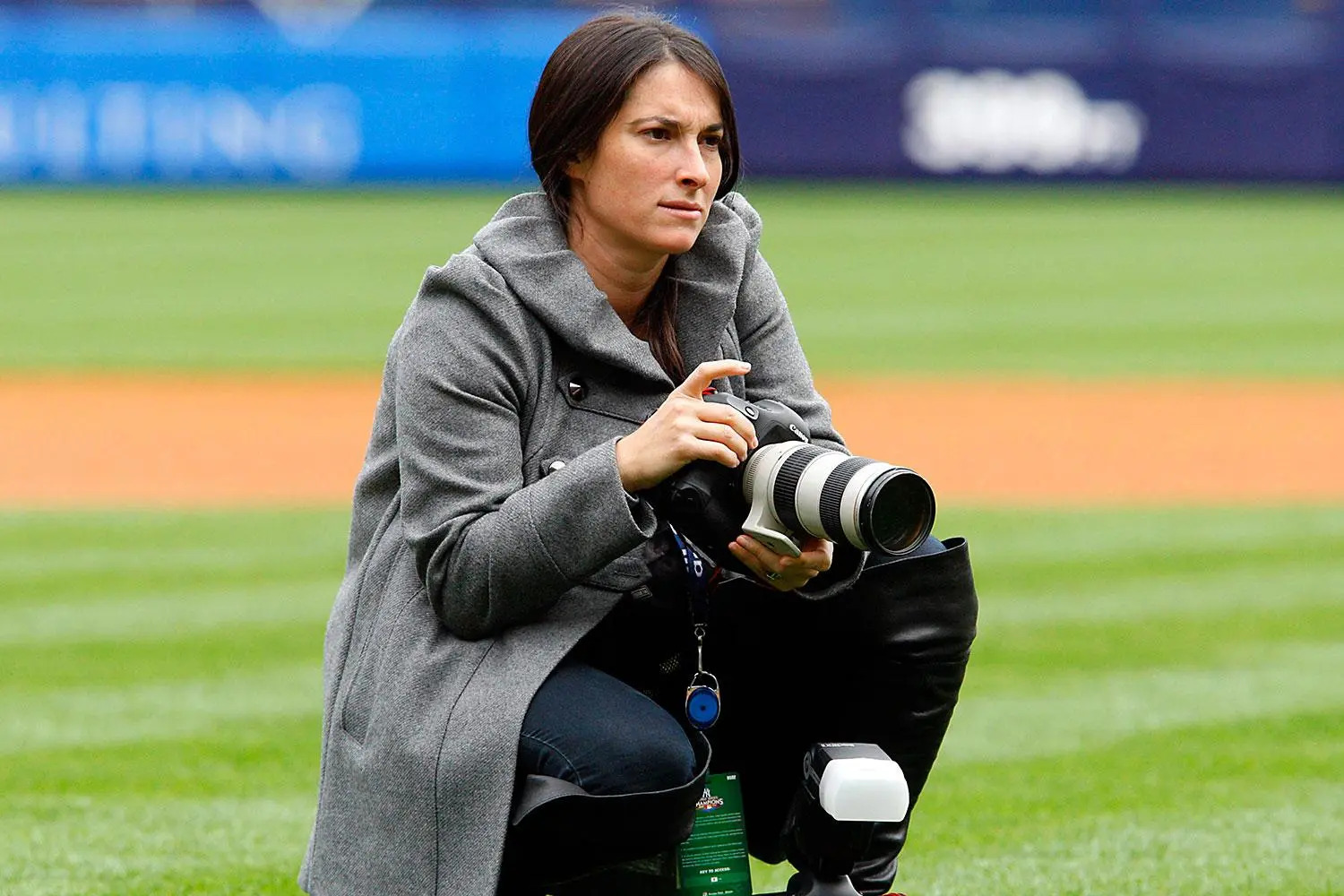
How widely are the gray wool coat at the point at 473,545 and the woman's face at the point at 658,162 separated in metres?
0.11

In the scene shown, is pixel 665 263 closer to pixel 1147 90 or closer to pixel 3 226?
pixel 3 226

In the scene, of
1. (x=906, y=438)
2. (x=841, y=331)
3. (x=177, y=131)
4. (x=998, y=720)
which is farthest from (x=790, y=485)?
(x=177, y=131)

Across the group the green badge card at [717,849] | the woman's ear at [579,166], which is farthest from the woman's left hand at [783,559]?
the woman's ear at [579,166]

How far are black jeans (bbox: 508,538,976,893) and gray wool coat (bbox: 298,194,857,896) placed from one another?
0.10 m

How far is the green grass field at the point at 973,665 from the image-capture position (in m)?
3.79

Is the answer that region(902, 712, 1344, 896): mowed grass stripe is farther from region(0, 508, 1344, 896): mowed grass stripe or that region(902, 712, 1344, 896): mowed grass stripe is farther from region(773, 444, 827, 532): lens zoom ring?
region(773, 444, 827, 532): lens zoom ring

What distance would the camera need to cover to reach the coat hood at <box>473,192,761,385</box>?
2.83m

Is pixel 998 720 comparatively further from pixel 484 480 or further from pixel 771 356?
pixel 484 480

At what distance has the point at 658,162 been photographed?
2842mm

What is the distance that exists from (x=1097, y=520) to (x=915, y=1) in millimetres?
14270

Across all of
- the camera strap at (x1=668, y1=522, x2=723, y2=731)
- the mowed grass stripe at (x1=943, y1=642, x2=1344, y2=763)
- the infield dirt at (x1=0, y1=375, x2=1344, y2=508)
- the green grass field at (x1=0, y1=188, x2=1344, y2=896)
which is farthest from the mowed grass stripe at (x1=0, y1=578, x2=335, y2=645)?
the camera strap at (x1=668, y1=522, x2=723, y2=731)

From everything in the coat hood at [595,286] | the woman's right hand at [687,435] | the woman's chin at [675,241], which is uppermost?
the woman's chin at [675,241]

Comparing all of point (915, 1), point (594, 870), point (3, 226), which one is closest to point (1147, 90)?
point (915, 1)

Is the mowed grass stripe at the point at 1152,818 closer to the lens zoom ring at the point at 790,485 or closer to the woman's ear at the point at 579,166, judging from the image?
the lens zoom ring at the point at 790,485
